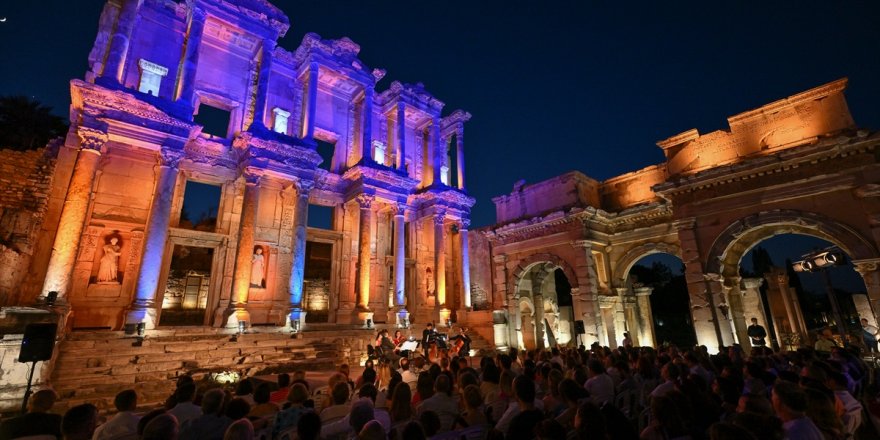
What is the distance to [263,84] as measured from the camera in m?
19.0

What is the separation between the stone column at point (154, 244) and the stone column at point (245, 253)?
2596mm

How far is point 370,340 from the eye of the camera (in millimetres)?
16766

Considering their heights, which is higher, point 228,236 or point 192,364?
point 228,236

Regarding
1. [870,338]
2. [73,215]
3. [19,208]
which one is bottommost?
[870,338]

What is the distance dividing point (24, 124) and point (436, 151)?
22.7m

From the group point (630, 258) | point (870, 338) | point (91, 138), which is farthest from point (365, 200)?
point (870, 338)

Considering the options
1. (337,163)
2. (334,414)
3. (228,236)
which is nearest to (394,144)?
(337,163)

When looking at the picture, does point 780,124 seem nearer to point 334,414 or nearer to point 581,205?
point 581,205

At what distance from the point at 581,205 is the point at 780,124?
7516mm

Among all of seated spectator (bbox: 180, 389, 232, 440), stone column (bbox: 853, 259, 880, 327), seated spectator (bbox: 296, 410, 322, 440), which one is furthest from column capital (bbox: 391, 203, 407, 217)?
seated spectator (bbox: 296, 410, 322, 440)

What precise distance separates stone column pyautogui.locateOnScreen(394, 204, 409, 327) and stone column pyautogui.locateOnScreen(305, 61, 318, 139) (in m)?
6.13

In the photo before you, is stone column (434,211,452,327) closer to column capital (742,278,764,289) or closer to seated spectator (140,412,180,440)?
column capital (742,278,764,289)

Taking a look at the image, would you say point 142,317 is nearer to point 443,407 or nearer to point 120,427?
point 120,427

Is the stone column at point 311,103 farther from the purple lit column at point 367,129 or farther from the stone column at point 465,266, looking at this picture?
the stone column at point 465,266
